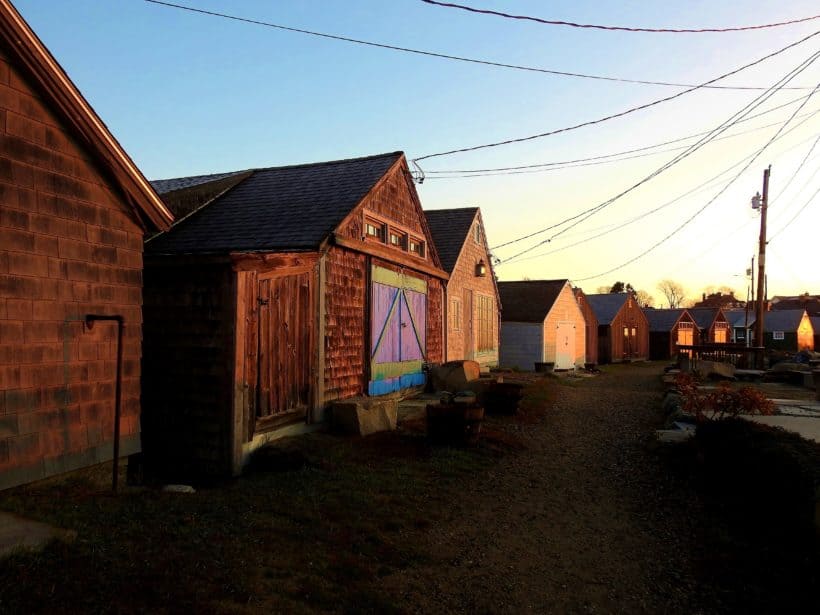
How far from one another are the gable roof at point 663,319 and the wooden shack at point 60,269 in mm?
48470

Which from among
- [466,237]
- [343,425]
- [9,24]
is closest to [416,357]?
[343,425]

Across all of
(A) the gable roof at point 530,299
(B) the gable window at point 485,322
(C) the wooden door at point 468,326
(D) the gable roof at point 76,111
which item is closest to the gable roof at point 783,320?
(A) the gable roof at point 530,299

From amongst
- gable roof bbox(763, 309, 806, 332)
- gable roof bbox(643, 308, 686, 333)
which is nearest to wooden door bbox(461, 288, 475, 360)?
gable roof bbox(643, 308, 686, 333)

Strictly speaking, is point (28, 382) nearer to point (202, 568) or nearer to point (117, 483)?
point (117, 483)

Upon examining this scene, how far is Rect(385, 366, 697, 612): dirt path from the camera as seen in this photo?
4711 mm

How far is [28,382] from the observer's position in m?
6.02

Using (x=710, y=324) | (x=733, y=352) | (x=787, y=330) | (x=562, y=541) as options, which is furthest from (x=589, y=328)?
(x=787, y=330)

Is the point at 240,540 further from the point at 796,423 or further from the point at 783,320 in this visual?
the point at 783,320

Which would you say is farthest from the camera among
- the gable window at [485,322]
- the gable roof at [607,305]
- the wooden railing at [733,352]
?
the gable roof at [607,305]

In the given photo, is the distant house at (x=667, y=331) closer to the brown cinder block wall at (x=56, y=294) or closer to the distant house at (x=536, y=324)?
the distant house at (x=536, y=324)

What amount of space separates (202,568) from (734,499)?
5.98m

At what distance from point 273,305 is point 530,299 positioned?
74.1 feet

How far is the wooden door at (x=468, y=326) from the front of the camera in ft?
66.1

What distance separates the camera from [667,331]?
48656 mm
